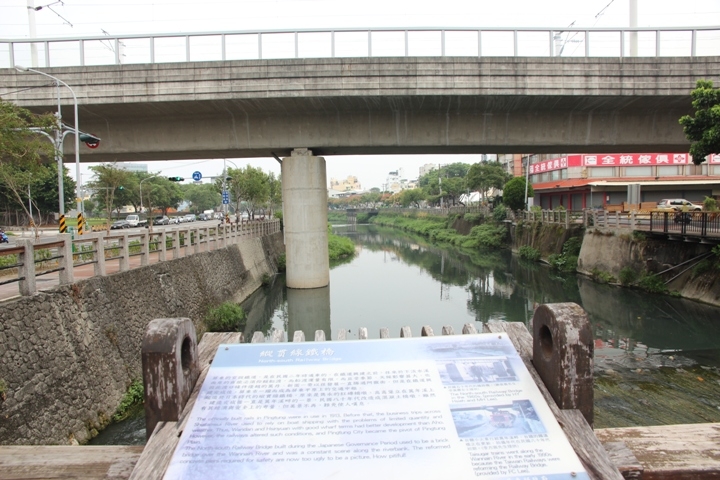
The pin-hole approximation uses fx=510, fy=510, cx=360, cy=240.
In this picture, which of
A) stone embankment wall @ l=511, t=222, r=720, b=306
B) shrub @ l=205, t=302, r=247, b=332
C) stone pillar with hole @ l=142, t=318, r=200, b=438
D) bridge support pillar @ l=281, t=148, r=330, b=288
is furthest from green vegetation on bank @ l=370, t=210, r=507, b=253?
stone pillar with hole @ l=142, t=318, r=200, b=438

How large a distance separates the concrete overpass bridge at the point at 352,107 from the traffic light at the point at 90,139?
0.80 m

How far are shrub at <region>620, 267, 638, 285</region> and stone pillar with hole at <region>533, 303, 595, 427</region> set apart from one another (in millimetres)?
20337

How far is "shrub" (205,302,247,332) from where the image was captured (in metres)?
15.1

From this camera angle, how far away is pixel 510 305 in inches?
785

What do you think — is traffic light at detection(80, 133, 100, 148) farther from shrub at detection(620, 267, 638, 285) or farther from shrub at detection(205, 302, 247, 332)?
shrub at detection(620, 267, 638, 285)

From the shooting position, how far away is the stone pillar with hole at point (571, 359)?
117 inches

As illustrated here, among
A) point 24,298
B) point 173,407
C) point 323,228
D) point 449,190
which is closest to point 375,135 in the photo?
point 323,228

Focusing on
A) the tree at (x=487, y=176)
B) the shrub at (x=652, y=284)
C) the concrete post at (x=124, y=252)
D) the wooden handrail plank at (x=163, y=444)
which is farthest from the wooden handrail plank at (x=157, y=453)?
the tree at (x=487, y=176)

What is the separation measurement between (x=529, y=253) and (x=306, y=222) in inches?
710

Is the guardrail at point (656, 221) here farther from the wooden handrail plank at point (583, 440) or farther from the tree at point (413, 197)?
the tree at point (413, 197)

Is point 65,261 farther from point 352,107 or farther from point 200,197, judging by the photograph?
point 200,197

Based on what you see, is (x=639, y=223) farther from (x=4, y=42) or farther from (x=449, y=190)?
(x=449, y=190)

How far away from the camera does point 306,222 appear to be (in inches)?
813

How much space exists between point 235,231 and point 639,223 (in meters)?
18.2
